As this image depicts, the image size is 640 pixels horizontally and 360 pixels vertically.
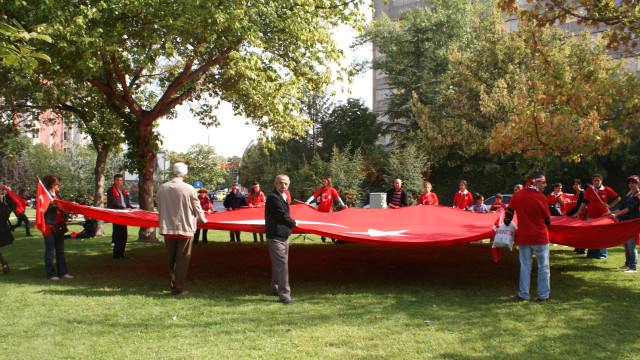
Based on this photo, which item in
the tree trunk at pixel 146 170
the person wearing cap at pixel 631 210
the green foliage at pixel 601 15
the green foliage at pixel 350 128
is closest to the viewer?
the person wearing cap at pixel 631 210

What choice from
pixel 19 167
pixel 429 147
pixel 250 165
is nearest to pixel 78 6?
pixel 429 147

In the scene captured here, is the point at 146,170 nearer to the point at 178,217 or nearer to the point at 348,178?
the point at 178,217

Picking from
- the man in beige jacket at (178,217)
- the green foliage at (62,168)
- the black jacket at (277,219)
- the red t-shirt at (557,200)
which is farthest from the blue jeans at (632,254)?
the green foliage at (62,168)

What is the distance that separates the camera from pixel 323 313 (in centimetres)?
614

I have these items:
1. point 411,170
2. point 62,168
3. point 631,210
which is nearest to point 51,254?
point 631,210

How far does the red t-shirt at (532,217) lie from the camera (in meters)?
6.69

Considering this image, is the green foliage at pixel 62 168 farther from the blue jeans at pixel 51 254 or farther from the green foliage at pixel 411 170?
the blue jeans at pixel 51 254

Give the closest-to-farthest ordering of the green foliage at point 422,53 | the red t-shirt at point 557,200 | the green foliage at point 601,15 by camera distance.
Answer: the green foliage at point 601,15, the red t-shirt at point 557,200, the green foliage at point 422,53

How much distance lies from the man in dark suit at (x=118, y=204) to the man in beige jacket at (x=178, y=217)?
13.8 feet

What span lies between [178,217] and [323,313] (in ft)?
8.63

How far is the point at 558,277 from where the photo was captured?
8.61 meters

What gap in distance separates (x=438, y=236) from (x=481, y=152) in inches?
879

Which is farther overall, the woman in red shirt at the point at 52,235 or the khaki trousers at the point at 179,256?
the woman in red shirt at the point at 52,235

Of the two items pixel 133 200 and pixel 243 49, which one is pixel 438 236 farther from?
pixel 133 200
